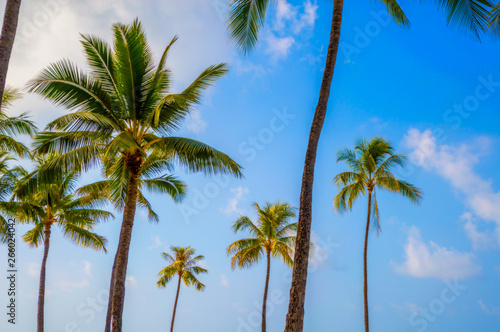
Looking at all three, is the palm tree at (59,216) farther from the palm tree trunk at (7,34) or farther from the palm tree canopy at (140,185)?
the palm tree trunk at (7,34)

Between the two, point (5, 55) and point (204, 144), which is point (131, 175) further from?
point (5, 55)

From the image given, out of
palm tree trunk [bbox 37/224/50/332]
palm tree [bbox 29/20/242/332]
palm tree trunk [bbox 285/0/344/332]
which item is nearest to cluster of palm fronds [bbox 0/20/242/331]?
palm tree [bbox 29/20/242/332]

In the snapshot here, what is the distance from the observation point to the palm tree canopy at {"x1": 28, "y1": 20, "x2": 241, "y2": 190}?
13352 millimetres

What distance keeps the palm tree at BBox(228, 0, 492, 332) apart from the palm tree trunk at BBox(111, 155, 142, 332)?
202 inches

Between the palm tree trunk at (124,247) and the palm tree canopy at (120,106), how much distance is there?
99 millimetres

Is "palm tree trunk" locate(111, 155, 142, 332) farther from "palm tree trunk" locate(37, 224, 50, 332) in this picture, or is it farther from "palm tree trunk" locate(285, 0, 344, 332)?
"palm tree trunk" locate(37, 224, 50, 332)

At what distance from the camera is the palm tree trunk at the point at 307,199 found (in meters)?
8.29

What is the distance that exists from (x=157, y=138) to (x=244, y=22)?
4553 millimetres

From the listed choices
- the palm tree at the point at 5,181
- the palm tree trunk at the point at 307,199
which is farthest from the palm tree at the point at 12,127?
the palm tree trunk at the point at 307,199

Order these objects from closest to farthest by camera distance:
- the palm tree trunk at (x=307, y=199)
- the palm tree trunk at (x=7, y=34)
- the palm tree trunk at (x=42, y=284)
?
1. the palm tree trunk at (x=7, y=34)
2. the palm tree trunk at (x=307, y=199)
3. the palm tree trunk at (x=42, y=284)

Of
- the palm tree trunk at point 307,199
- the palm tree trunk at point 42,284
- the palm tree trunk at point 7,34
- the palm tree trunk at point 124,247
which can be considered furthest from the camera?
the palm tree trunk at point 42,284

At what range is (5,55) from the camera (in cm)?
701

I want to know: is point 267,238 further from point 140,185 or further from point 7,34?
point 7,34

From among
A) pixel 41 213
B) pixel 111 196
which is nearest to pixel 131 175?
pixel 111 196
